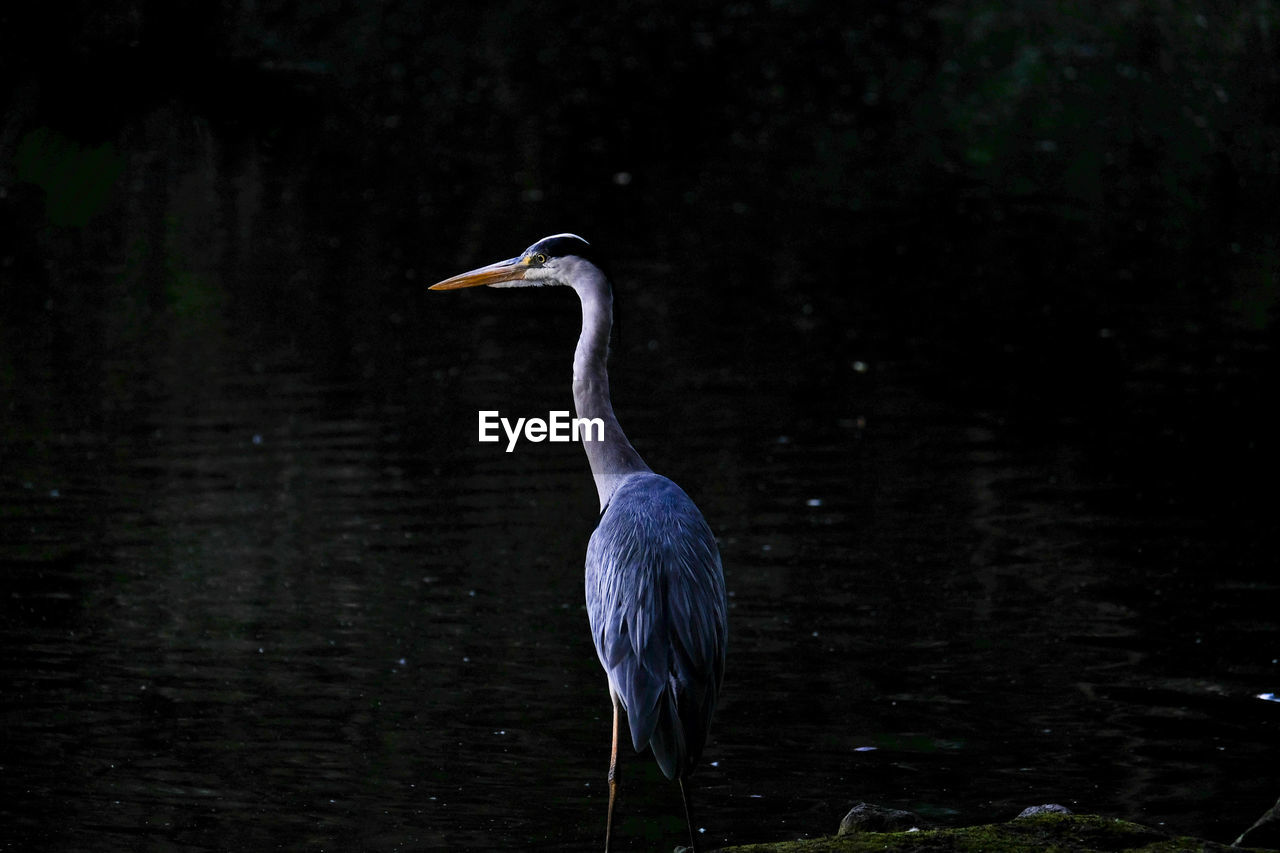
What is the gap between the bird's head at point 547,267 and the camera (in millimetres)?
7109

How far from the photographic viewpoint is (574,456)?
12922mm

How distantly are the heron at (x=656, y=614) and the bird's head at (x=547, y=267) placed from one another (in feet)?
2.17

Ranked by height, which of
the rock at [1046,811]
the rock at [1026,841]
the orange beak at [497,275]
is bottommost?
the rock at [1046,811]

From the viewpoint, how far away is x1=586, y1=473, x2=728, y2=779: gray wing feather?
5863 millimetres

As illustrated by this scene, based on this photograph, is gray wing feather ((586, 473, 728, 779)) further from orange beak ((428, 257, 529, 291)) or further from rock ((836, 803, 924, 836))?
orange beak ((428, 257, 529, 291))

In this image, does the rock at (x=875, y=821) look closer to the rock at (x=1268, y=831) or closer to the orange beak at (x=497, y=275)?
the rock at (x=1268, y=831)

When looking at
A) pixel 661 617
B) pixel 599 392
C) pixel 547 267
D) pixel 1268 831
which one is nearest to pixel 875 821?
pixel 661 617

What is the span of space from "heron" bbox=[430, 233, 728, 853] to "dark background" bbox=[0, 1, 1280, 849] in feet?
3.99

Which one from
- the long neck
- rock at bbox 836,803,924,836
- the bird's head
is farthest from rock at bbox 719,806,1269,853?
the bird's head

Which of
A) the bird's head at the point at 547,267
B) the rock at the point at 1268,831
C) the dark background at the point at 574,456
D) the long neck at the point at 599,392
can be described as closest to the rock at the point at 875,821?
the rock at the point at 1268,831

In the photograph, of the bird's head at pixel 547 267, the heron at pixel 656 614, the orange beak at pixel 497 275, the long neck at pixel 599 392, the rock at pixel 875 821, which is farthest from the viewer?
the orange beak at pixel 497 275

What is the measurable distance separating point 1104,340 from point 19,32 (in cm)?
1213

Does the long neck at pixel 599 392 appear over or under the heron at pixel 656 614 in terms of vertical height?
over

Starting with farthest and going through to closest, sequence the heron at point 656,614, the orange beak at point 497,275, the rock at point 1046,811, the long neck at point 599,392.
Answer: the orange beak at point 497,275
the long neck at point 599,392
the heron at point 656,614
the rock at point 1046,811
